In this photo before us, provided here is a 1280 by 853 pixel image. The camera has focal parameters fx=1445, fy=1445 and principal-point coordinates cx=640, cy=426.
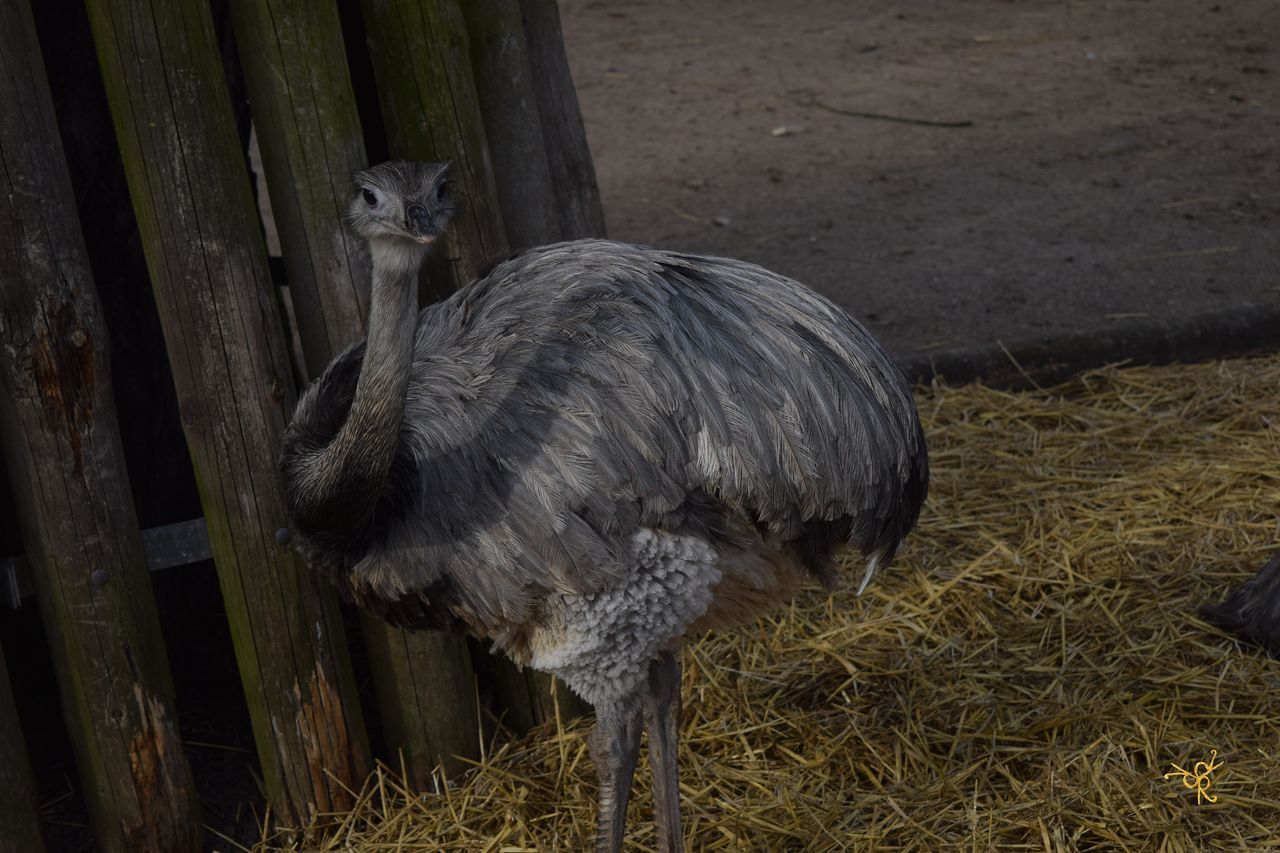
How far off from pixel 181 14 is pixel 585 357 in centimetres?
107

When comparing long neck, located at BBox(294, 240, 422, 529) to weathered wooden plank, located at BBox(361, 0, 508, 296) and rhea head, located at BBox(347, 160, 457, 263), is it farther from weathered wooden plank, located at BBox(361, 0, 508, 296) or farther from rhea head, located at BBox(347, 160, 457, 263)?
weathered wooden plank, located at BBox(361, 0, 508, 296)

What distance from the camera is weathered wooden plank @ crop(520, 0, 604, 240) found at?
354cm

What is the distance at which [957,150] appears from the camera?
7.61 metres

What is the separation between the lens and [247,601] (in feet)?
10.4

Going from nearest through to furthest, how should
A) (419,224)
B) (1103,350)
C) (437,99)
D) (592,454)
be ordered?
(419,224) → (592,454) → (437,99) → (1103,350)

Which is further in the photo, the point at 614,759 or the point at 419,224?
the point at 614,759

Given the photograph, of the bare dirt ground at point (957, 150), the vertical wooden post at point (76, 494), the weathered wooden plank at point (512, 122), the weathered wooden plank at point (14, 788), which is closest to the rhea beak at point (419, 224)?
the vertical wooden post at point (76, 494)

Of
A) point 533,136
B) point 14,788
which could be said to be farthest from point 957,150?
point 14,788

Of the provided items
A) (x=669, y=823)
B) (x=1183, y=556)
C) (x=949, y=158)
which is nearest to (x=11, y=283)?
(x=669, y=823)

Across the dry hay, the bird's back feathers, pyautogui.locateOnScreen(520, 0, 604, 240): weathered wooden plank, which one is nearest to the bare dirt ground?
the dry hay

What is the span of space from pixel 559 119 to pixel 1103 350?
8.08 ft

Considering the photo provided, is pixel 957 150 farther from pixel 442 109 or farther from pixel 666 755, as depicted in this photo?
pixel 666 755

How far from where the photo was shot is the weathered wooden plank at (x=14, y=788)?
2.98 meters

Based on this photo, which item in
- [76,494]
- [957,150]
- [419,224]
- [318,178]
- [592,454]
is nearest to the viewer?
[419,224]
